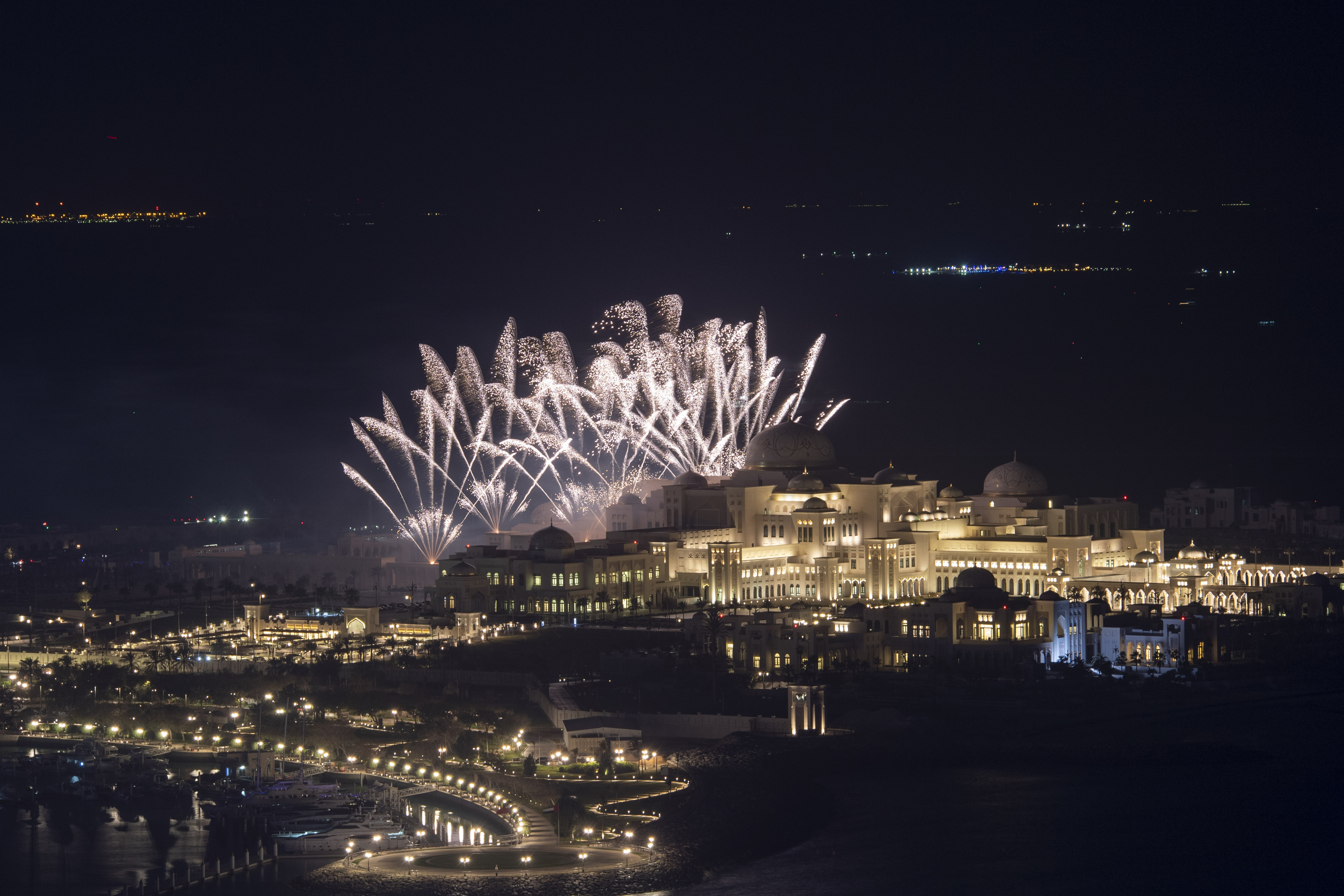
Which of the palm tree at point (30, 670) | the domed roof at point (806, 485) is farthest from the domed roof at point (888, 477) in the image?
the palm tree at point (30, 670)

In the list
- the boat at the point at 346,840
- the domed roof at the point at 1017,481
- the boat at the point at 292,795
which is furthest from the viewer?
the domed roof at the point at 1017,481

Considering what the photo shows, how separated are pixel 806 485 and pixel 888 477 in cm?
340

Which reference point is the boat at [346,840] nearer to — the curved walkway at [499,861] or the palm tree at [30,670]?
the curved walkway at [499,861]

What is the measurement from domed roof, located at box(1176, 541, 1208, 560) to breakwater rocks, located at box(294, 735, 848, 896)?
61.9ft

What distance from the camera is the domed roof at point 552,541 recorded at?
5700 cm

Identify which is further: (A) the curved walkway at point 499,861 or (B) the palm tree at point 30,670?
(B) the palm tree at point 30,670

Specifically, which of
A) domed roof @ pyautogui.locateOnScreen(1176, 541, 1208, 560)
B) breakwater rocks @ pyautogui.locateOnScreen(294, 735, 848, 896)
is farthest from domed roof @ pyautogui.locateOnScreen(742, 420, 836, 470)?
breakwater rocks @ pyautogui.locateOnScreen(294, 735, 848, 896)

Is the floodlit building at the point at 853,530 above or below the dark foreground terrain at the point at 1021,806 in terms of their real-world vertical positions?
above

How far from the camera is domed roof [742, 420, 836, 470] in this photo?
63.2 m

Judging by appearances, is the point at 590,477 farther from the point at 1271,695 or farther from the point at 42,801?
the point at 42,801

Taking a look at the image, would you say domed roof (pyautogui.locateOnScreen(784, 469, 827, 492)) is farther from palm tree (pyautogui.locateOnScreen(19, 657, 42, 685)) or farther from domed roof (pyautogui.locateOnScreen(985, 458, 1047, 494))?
palm tree (pyautogui.locateOnScreen(19, 657, 42, 685))

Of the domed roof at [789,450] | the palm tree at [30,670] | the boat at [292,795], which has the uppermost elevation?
the domed roof at [789,450]

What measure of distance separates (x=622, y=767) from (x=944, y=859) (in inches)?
303

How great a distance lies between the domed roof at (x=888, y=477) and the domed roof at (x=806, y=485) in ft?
5.59
